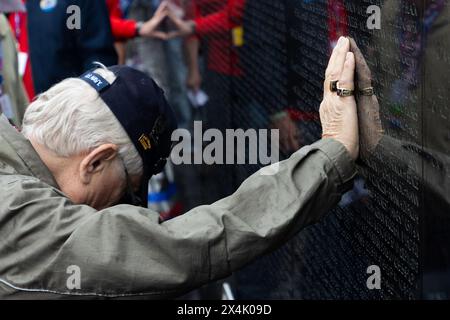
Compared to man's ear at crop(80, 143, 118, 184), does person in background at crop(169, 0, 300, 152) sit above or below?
below

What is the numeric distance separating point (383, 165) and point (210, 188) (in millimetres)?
3575

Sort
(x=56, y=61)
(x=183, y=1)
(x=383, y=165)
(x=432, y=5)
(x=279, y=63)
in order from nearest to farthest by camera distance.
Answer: (x=432, y=5)
(x=383, y=165)
(x=279, y=63)
(x=56, y=61)
(x=183, y=1)

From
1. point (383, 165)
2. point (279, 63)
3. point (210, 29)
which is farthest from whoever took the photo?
point (210, 29)

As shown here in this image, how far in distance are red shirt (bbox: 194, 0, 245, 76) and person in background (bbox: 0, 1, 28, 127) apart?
1.03 m

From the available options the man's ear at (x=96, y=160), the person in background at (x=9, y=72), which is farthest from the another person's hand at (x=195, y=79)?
the man's ear at (x=96, y=160)

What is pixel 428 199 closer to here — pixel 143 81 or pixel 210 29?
pixel 143 81

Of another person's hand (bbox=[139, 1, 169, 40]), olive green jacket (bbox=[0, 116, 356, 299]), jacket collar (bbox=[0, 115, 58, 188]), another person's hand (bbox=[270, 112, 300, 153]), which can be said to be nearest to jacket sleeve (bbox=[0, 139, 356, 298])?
olive green jacket (bbox=[0, 116, 356, 299])

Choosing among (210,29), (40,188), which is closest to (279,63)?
(40,188)

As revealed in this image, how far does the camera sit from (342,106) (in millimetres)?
2133

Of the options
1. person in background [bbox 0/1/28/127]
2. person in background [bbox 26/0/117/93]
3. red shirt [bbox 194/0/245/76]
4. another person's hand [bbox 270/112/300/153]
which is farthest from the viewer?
person in background [bbox 26/0/117/93]

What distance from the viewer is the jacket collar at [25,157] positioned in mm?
2098

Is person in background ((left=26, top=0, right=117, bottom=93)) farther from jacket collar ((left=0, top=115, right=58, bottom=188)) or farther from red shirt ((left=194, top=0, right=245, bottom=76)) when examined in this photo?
jacket collar ((left=0, top=115, right=58, bottom=188))

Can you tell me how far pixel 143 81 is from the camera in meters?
2.21

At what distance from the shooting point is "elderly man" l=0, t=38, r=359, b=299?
1886mm
